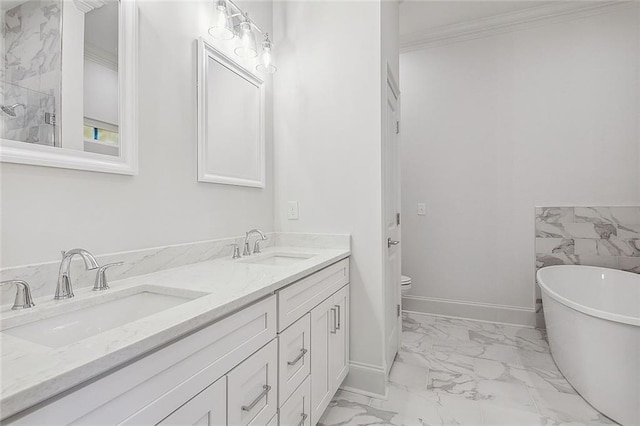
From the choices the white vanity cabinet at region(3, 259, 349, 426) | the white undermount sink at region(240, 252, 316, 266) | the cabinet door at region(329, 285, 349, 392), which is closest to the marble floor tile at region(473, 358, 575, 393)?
the cabinet door at region(329, 285, 349, 392)

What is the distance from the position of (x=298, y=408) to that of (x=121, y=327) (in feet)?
2.90

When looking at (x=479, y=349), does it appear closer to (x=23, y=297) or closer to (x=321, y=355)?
(x=321, y=355)

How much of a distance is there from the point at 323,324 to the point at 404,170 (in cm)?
220

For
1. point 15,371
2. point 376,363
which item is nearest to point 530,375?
point 376,363

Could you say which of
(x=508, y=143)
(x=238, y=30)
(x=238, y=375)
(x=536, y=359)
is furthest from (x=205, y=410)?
(x=508, y=143)

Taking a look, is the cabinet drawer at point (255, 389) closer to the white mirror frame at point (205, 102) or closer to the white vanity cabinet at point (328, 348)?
the white vanity cabinet at point (328, 348)

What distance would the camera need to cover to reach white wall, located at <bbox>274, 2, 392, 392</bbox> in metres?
1.82

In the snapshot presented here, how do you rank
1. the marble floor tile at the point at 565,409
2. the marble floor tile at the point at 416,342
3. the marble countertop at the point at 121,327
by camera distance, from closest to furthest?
the marble countertop at the point at 121,327 → the marble floor tile at the point at 565,409 → the marble floor tile at the point at 416,342

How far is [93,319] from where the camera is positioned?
3.00ft

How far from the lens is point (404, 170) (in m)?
Result: 3.24

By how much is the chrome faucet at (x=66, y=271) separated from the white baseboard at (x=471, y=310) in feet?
9.54

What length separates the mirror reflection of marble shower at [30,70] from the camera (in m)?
0.86

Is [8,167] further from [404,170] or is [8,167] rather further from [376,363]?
[404,170]

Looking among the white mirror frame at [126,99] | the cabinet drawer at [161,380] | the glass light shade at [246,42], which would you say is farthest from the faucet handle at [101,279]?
the glass light shade at [246,42]
